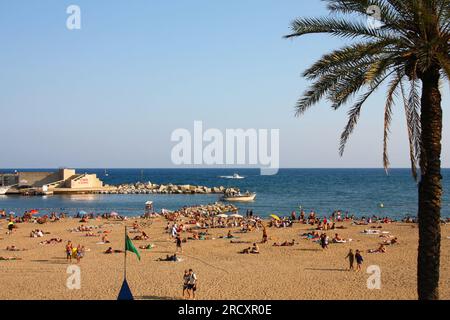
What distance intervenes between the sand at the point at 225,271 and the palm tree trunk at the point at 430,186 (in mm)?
8286

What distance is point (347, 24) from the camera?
33.9 feet

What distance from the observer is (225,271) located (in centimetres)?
2230

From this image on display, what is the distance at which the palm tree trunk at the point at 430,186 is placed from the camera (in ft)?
30.9

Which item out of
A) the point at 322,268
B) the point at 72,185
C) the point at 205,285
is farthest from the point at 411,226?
A: the point at 72,185

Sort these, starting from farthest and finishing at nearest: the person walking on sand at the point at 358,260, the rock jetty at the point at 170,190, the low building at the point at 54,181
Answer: the rock jetty at the point at 170,190, the low building at the point at 54,181, the person walking on sand at the point at 358,260

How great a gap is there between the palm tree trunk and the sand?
829 cm

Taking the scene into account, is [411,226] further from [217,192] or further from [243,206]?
[217,192]

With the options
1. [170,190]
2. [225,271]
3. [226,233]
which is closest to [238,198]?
[170,190]

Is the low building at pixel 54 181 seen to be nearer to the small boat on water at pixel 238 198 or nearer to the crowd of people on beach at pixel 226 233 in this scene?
the small boat on water at pixel 238 198

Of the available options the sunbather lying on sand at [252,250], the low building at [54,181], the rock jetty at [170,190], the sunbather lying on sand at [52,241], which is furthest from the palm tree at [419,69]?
the low building at [54,181]

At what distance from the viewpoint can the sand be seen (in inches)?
714

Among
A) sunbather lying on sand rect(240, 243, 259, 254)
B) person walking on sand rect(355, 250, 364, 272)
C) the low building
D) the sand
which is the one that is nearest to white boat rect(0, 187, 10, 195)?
the low building

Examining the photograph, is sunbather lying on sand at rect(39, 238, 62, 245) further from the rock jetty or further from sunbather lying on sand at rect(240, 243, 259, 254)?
the rock jetty

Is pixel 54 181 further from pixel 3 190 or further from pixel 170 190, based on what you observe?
pixel 170 190
